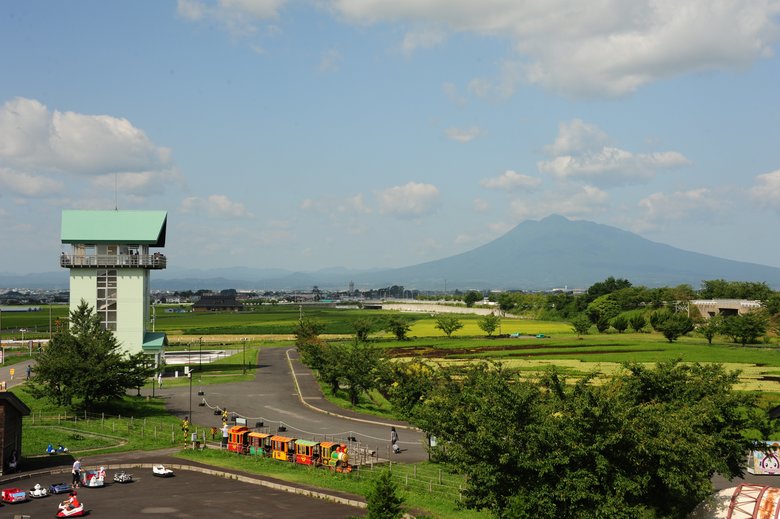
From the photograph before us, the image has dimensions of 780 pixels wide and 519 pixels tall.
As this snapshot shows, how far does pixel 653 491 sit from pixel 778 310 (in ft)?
344

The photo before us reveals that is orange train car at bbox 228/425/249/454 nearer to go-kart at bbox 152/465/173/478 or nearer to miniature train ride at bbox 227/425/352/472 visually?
miniature train ride at bbox 227/425/352/472

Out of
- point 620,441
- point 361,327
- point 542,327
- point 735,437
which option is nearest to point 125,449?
point 620,441

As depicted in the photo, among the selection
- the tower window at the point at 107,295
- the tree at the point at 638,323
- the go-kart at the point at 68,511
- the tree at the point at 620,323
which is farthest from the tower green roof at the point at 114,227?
the tree at the point at 638,323

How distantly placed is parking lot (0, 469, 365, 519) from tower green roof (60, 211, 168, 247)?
37836 mm

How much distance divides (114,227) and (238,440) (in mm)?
37400

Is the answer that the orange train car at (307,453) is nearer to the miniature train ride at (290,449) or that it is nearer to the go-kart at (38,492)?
the miniature train ride at (290,449)

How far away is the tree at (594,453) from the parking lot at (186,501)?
7.11 m

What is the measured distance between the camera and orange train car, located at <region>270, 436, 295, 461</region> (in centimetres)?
3712

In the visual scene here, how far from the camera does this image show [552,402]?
2600 centimetres

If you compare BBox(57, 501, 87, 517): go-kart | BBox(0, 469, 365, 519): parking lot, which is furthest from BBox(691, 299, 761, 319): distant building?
BBox(57, 501, 87, 517): go-kart

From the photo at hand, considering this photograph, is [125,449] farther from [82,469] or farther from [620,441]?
[620,441]

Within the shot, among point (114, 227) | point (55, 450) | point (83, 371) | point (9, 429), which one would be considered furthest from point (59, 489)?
point (114, 227)

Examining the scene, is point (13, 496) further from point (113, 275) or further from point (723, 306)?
point (723, 306)

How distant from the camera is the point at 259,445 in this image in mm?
38438
